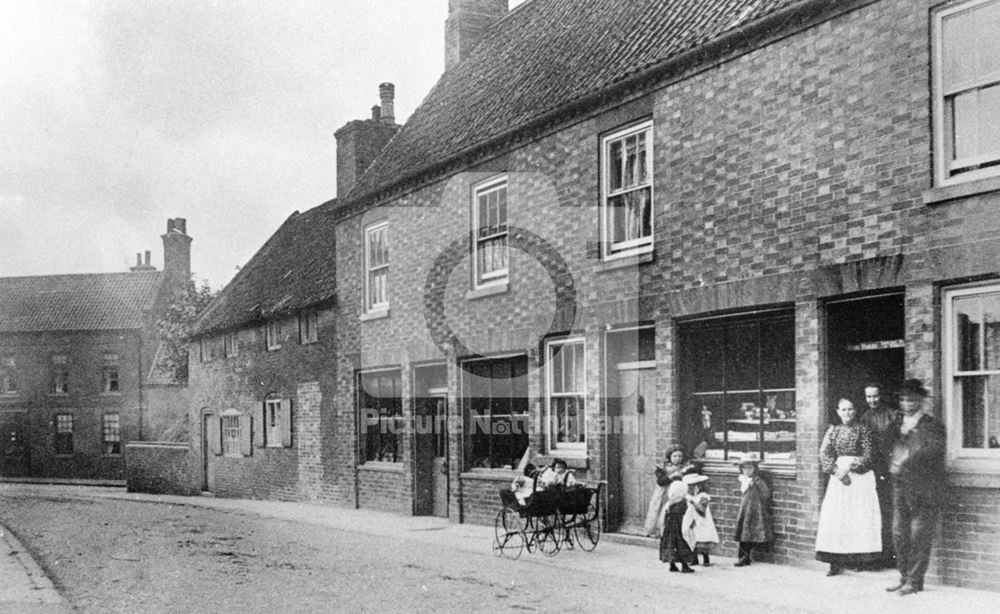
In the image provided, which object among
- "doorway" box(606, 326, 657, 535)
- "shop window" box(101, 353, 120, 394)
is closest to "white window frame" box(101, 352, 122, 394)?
"shop window" box(101, 353, 120, 394)

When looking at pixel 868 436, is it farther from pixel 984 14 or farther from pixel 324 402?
pixel 324 402

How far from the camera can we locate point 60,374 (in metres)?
50.6

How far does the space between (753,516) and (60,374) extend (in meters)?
46.5

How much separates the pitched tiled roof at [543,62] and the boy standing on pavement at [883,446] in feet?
13.9

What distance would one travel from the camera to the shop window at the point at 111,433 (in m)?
48.9

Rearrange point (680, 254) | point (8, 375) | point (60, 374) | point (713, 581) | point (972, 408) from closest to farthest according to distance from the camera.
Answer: point (972, 408) → point (713, 581) → point (680, 254) → point (60, 374) → point (8, 375)

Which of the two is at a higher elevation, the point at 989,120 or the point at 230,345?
the point at 989,120

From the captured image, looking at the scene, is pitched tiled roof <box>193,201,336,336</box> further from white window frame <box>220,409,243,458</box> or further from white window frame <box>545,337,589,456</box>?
white window frame <box>545,337,589,456</box>

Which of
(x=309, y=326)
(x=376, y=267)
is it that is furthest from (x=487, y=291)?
(x=309, y=326)

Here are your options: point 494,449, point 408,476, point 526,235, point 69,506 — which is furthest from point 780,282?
point 69,506

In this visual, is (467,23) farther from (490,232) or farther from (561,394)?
(561,394)

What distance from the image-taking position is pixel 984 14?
9109 mm

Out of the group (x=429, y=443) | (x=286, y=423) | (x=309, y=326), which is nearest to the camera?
(x=429, y=443)

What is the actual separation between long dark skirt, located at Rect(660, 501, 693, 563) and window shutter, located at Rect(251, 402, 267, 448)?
16488mm
